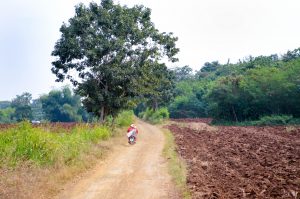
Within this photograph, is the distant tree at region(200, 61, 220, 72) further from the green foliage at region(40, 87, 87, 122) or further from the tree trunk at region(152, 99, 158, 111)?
the tree trunk at region(152, 99, 158, 111)

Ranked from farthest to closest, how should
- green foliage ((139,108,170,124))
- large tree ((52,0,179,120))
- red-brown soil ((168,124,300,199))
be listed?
green foliage ((139,108,170,124)) → large tree ((52,0,179,120)) → red-brown soil ((168,124,300,199))

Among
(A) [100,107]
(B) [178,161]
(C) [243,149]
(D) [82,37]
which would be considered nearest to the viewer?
(B) [178,161]

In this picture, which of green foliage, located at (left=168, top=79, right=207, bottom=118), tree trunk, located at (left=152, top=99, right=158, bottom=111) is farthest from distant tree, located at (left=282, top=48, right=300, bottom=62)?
tree trunk, located at (left=152, top=99, right=158, bottom=111)

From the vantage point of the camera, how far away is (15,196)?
33.1 ft

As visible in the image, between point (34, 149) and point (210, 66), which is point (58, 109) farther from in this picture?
point (34, 149)

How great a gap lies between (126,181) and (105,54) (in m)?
16.9

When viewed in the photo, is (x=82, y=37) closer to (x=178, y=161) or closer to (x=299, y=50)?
(x=178, y=161)

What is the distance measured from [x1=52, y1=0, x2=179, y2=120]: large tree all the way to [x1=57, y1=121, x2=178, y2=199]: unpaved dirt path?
10.4m

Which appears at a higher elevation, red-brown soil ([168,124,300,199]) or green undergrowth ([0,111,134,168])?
green undergrowth ([0,111,134,168])

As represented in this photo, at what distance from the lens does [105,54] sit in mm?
28922

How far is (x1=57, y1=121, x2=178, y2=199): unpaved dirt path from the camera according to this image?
1152 cm

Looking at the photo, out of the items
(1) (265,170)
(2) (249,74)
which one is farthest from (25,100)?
(1) (265,170)

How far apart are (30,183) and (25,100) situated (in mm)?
113582

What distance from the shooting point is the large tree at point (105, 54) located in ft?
93.0
